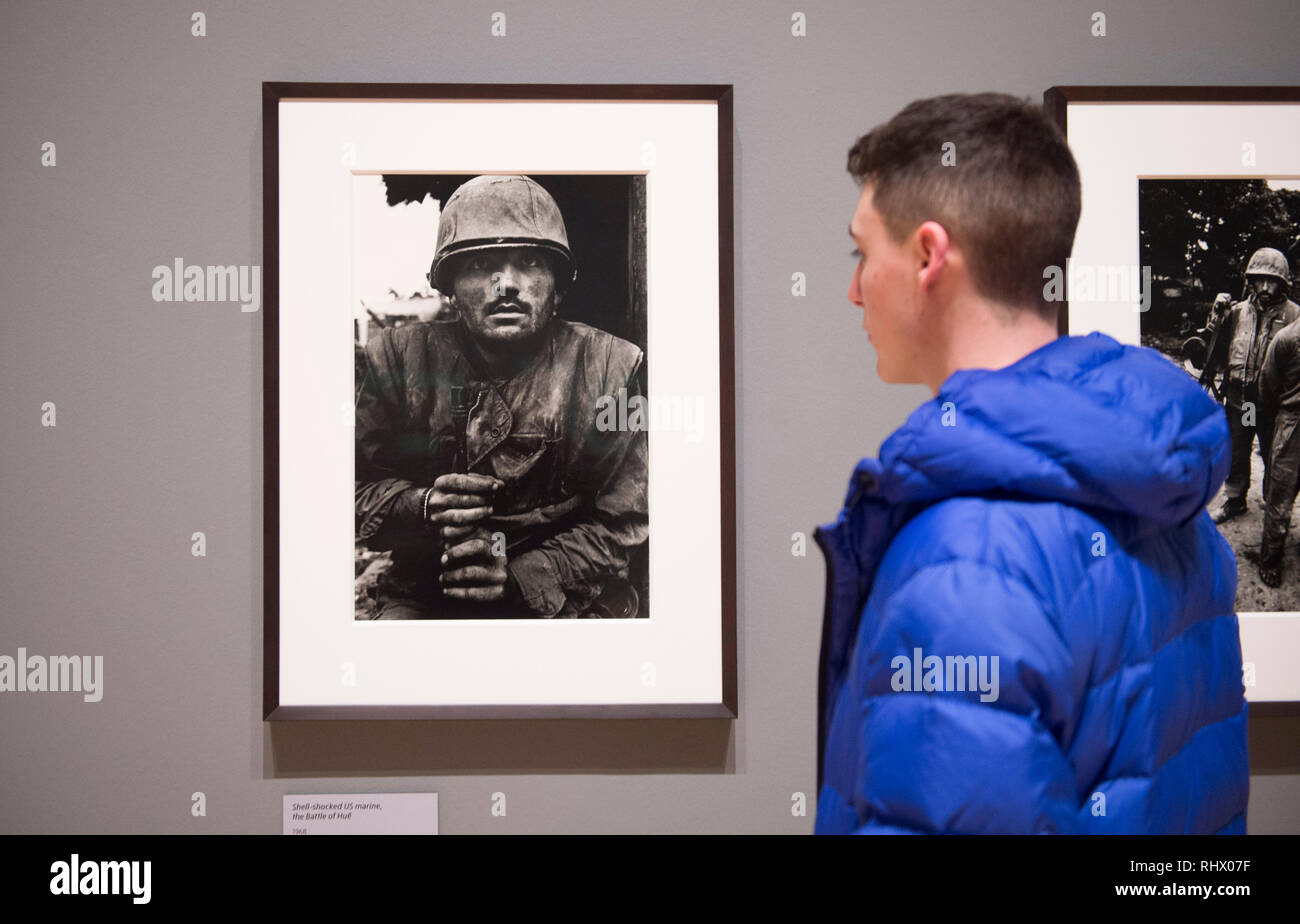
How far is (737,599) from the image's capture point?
142 centimetres

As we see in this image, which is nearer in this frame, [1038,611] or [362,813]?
[1038,611]

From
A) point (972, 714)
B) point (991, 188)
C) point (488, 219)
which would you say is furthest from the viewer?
point (488, 219)

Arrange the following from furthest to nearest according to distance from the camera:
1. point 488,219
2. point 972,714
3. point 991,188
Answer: point 488,219
point 991,188
point 972,714

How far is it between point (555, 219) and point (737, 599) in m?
0.64

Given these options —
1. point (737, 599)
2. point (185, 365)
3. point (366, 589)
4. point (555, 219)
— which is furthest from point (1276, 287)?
point (185, 365)

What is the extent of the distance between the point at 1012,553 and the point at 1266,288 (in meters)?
1.08

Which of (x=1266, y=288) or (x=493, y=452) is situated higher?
(x=1266, y=288)

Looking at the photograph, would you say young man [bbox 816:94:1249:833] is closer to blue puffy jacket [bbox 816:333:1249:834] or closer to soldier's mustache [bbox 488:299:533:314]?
blue puffy jacket [bbox 816:333:1249:834]

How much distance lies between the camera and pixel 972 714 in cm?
63

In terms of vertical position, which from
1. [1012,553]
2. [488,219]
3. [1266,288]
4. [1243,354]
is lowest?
[1012,553]

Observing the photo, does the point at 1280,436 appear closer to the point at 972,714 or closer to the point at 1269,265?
the point at 1269,265

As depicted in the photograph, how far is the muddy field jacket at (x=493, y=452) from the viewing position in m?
1.39

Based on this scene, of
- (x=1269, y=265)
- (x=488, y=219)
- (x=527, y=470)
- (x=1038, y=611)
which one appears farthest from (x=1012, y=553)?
(x=1269, y=265)
